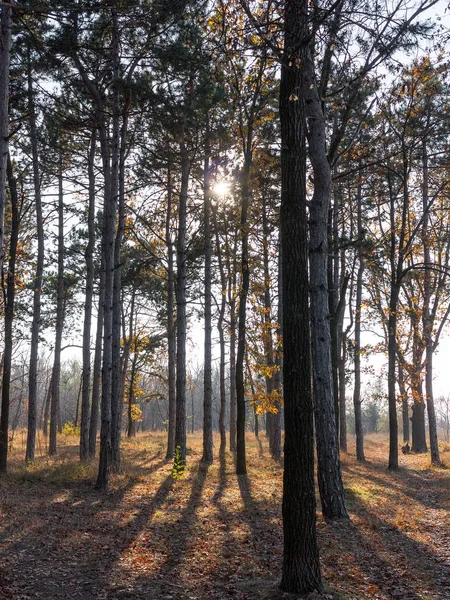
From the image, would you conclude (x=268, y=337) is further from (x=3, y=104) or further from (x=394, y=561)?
(x=3, y=104)

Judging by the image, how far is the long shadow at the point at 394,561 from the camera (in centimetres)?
609

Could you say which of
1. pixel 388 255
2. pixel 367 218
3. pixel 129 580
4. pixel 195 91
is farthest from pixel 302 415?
pixel 367 218

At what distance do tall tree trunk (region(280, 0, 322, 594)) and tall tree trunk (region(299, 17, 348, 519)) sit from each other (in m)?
3.75

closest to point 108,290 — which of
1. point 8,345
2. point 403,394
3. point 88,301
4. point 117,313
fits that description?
point 117,313

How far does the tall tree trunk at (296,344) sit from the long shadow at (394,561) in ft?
4.67

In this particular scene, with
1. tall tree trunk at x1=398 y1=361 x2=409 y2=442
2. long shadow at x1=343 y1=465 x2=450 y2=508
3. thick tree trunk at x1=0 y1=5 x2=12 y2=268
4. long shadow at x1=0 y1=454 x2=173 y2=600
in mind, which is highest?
thick tree trunk at x1=0 y1=5 x2=12 y2=268

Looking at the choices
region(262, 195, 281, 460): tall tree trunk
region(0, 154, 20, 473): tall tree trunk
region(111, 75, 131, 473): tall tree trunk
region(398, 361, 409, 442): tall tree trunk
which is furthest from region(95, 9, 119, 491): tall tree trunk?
region(398, 361, 409, 442): tall tree trunk

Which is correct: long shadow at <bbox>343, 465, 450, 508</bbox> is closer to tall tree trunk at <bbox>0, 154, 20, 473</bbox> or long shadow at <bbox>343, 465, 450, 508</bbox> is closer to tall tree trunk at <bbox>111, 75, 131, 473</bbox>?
tall tree trunk at <bbox>111, 75, 131, 473</bbox>

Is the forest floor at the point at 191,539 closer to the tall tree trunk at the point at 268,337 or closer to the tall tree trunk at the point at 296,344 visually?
the tall tree trunk at the point at 296,344

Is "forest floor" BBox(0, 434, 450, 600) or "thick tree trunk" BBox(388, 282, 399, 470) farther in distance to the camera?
"thick tree trunk" BBox(388, 282, 399, 470)

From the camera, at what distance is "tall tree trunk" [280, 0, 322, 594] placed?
541 cm

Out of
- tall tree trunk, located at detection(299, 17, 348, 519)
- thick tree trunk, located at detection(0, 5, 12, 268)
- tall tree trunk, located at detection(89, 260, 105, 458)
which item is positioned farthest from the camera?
tall tree trunk, located at detection(89, 260, 105, 458)

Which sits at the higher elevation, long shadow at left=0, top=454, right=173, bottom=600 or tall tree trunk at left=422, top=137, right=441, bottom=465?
tall tree trunk at left=422, top=137, right=441, bottom=465

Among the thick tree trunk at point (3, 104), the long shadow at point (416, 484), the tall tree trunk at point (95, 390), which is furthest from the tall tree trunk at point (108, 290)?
the long shadow at point (416, 484)
